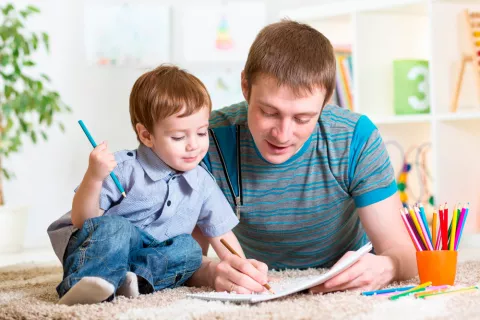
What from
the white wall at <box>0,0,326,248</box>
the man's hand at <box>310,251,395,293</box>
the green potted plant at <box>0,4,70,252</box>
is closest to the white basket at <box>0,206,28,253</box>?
the green potted plant at <box>0,4,70,252</box>

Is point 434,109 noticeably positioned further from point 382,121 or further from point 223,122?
point 223,122

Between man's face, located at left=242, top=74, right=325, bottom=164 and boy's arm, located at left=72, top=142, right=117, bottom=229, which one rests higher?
man's face, located at left=242, top=74, right=325, bottom=164

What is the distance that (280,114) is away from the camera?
1.43m

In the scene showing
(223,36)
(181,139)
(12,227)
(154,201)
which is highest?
(223,36)

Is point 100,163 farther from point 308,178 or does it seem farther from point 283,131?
point 308,178

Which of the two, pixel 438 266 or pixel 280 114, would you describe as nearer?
pixel 438 266

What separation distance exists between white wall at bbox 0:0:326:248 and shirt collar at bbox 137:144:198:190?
2.06 metres

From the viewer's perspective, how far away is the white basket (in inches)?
117

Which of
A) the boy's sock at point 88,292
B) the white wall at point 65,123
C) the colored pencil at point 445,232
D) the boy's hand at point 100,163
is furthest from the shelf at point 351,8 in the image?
the boy's sock at point 88,292

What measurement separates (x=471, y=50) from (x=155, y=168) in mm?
1689

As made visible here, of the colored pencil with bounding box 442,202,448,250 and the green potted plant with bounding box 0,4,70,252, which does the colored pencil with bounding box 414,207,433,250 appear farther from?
the green potted plant with bounding box 0,4,70,252

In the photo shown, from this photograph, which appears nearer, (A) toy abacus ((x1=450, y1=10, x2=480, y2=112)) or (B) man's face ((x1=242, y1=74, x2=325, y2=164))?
(B) man's face ((x1=242, y1=74, x2=325, y2=164))

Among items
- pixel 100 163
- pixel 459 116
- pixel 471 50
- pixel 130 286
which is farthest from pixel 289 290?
pixel 471 50

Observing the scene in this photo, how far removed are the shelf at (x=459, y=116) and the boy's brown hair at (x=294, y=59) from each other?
4.19 feet
